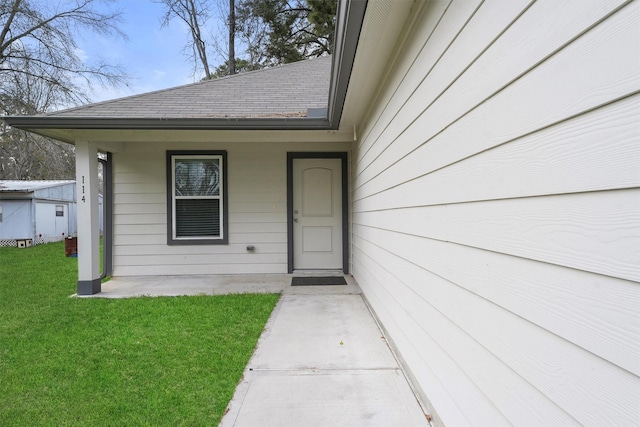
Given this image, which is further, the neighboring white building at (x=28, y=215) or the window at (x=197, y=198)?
the neighboring white building at (x=28, y=215)

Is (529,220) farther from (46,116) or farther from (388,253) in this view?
(46,116)

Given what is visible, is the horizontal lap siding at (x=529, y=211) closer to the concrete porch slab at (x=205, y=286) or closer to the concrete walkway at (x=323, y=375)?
the concrete walkway at (x=323, y=375)

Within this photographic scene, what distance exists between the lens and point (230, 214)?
5.38m

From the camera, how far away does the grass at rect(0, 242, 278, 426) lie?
6.11 ft

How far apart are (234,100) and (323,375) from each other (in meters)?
4.14

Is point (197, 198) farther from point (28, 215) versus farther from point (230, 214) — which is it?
point (28, 215)

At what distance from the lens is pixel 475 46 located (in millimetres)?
1197

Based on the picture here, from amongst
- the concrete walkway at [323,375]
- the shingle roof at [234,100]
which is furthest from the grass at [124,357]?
the shingle roof at [234,100]

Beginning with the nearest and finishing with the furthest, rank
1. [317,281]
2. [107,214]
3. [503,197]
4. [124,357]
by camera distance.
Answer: [503,197]
[124,357]
[317,281]
[107,214]

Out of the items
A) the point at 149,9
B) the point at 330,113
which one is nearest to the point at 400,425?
the point at 330,113

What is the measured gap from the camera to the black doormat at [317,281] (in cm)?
476

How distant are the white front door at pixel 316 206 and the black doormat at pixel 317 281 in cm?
50

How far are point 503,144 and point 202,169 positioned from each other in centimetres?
506

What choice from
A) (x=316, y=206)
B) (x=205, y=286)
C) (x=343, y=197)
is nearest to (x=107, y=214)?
(x=205, y=286)
